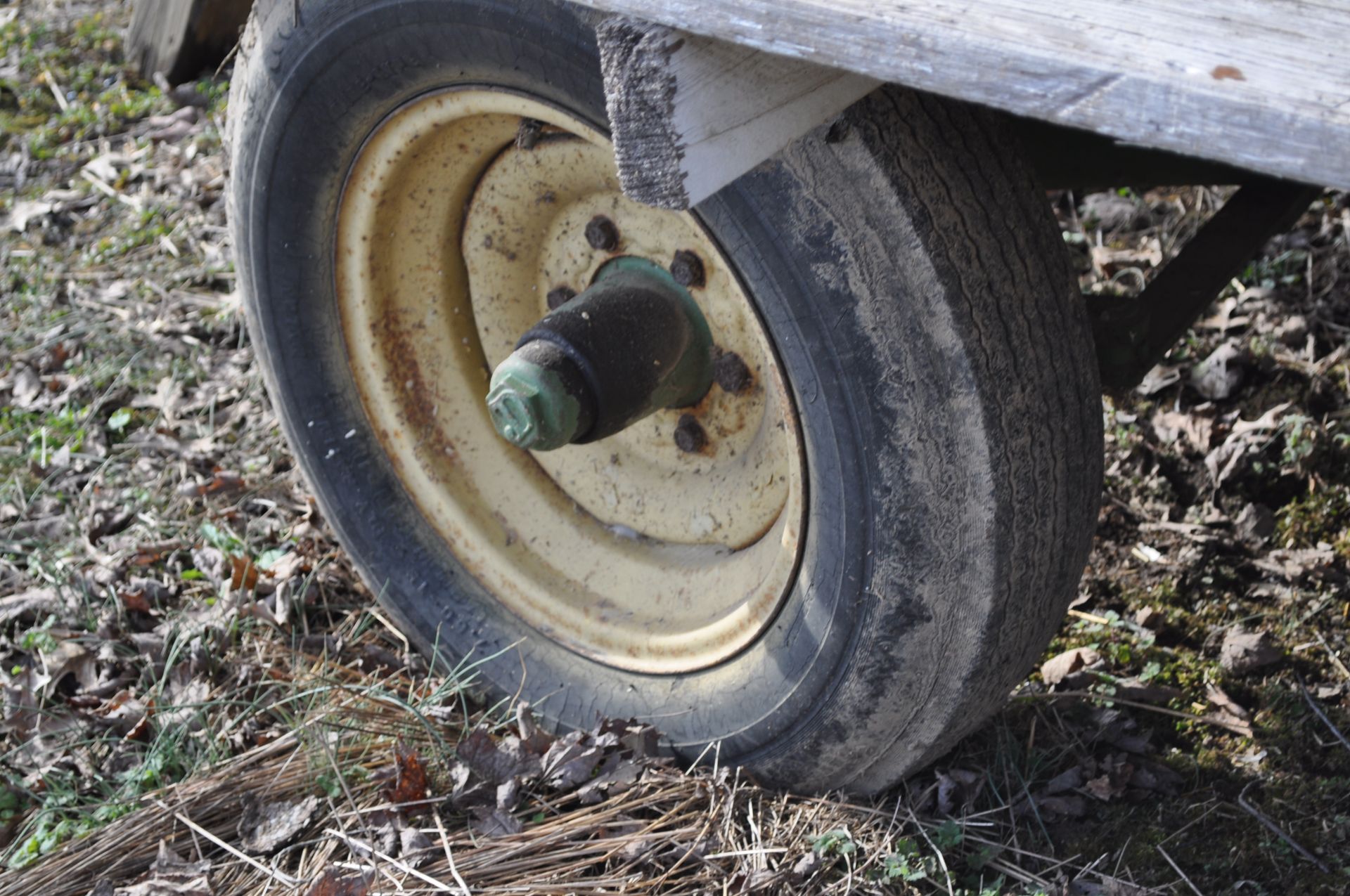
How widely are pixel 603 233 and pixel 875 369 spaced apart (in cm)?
69

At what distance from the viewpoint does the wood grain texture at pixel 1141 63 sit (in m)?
0.85

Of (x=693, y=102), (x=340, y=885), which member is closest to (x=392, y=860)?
(x=340, y=885)

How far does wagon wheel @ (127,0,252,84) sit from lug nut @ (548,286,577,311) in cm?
313

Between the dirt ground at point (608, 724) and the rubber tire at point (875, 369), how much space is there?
0.21 meters

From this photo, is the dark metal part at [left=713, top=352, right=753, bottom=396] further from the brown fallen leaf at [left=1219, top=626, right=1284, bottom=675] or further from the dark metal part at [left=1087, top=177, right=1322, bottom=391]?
the brown fallen leaf at [left=1219, top=626, right=1284, bottom=675]

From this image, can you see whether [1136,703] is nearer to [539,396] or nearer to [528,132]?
[539,396]

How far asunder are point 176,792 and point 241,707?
0.92 ft

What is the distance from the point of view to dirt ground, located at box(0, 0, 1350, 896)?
1.85 m

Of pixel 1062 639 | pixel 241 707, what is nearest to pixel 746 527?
pixel 1062 639

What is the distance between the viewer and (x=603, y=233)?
2.02 meters

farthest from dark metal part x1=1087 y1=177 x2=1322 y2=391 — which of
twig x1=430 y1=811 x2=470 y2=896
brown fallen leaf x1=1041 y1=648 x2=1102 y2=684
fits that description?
twig x1=430 y1=811 x2=470 y2=896

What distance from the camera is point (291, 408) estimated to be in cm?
227

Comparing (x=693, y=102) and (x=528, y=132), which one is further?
(x=528, y=132)

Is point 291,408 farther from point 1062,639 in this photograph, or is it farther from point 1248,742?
point 1248,742
